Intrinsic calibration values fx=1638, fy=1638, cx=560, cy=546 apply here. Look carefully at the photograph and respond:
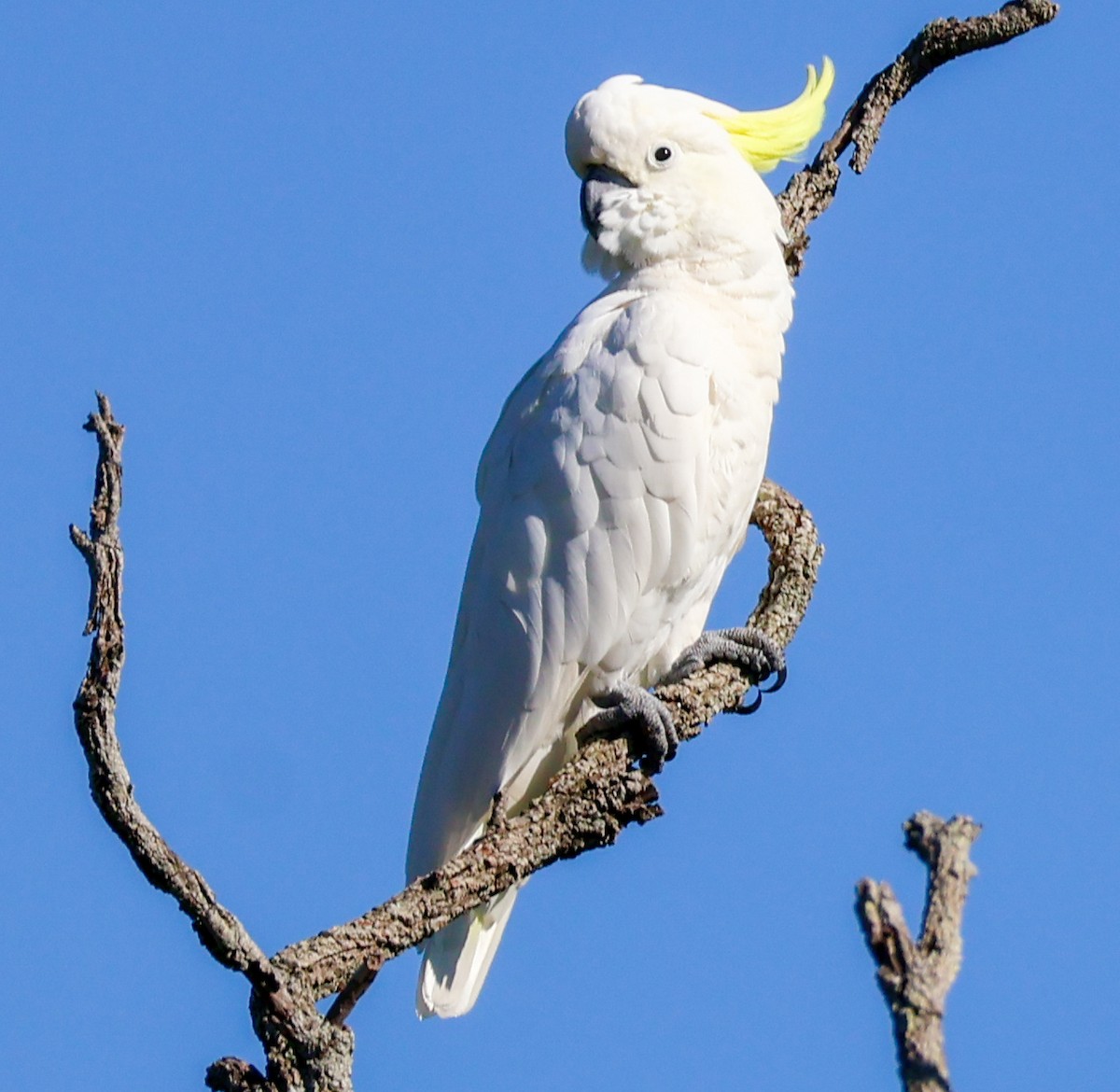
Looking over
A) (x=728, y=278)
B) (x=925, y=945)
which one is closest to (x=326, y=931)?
(x=925, y=945)

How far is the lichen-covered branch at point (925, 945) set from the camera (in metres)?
1.66

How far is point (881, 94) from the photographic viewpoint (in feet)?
15.6

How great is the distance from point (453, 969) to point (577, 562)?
3.61 feet

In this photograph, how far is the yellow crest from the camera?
4.70 meters

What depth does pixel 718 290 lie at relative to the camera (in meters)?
4.44

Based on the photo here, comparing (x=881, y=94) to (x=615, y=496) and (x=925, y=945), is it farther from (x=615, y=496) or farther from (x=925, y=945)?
(x=925, y=945)

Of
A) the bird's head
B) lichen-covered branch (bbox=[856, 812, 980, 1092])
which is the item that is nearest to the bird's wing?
the bird's head

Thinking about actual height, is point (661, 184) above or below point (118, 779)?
above

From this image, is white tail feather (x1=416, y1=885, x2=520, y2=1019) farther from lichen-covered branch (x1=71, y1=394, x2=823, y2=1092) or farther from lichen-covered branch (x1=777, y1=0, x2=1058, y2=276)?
lichen-covered branch (x1=777, y1=0, x2=1058, y2=276)

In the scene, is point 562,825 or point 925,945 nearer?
point 925,945

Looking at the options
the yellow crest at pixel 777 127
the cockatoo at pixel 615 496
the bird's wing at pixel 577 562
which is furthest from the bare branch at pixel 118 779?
the yellow crest at pixel 777 127

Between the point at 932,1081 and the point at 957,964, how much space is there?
14cm

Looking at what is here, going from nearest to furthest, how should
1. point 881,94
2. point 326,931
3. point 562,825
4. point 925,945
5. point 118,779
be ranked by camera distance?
point 925,945, point 118,779, point 326,931, point 562,825, point 881,94

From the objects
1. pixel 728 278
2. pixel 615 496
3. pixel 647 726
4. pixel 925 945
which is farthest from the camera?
pixel 728 278
